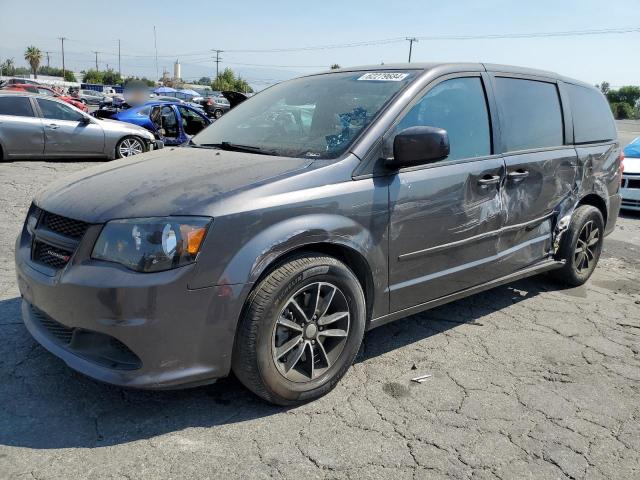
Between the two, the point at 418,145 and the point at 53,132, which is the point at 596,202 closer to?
the point at 418,145

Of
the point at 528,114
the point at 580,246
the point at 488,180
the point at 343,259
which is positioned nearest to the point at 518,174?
the point at 488,180

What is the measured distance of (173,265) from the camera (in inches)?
100

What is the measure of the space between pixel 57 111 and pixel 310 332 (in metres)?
9.87

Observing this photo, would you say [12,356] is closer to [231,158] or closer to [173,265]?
[173,265]

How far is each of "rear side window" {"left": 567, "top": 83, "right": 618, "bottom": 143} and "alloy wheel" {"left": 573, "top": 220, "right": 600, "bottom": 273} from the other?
75 cm

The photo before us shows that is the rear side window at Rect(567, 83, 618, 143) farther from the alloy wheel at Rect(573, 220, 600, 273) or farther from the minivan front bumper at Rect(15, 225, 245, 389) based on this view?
the minivan front bumper at Rect(15, 225, 245, 389)

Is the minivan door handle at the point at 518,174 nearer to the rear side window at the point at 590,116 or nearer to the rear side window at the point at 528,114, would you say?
the rear side window at the point at 528,114

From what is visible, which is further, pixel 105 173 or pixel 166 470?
pixel 105 173

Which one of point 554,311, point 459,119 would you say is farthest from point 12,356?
point 554,311

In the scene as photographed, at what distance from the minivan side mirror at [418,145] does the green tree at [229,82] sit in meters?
91.7

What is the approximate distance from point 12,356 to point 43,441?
0.96 metres

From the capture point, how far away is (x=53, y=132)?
35.3ft

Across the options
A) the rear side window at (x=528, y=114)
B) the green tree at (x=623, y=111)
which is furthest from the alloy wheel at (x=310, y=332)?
the green tree at (x=623, y=111)

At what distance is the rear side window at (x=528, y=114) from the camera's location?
405cm
